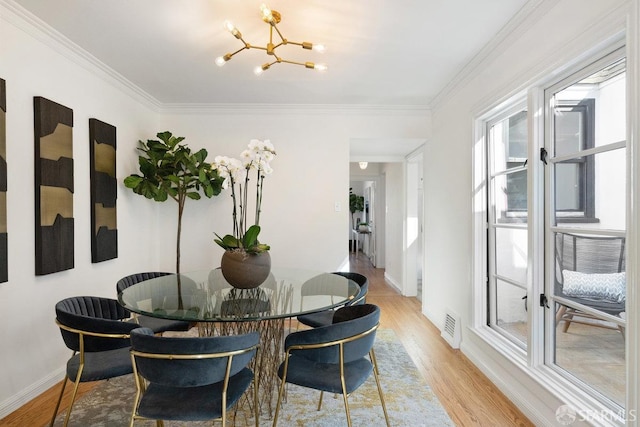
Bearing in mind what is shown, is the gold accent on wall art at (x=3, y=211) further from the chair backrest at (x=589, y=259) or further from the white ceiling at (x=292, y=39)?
the chair backrest at (x=589, y=259)

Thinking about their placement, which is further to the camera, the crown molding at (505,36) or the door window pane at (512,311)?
the door window pane at (512,311)

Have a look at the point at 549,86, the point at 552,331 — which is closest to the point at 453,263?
the point at 552,331

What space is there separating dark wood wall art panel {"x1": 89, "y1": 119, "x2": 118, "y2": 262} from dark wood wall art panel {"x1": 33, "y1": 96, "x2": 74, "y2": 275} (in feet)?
0.85

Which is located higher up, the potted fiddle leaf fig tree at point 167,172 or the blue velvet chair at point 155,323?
the potted fiddle leaf fig tree at point 167,172

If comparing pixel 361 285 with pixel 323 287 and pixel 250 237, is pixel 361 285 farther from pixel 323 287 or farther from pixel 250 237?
pixel 250 237

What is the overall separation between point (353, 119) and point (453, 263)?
1947mm

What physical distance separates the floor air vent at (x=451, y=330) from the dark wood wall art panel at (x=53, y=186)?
326cm

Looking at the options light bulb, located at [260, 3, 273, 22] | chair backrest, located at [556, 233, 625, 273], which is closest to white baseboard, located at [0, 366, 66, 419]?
light bulb, located at [260, 3, 273, 22]

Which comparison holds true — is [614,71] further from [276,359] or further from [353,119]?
[353,119]

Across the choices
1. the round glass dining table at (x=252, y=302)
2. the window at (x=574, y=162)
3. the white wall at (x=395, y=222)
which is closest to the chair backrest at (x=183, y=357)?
the round glass dining table at (x=252, y=302)

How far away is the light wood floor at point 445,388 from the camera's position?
6.88ft

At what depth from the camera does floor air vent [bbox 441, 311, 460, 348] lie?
3.21 metres

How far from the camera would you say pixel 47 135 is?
2.36 metres

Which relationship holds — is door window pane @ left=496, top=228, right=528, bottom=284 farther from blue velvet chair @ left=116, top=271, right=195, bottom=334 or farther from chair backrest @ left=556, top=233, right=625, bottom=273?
blue velvet chair @ left=116, top=271, right=195, bottom=334
